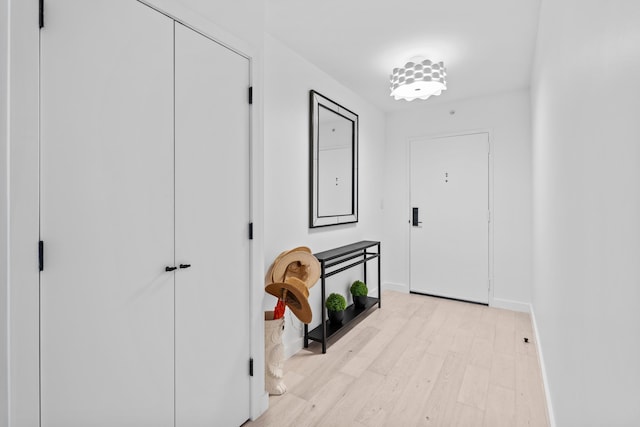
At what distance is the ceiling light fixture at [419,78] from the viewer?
8.90ft

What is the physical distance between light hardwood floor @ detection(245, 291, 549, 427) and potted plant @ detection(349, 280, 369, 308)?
7.1 inches

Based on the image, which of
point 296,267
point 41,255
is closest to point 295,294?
point 296,267

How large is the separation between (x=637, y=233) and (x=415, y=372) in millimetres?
2136

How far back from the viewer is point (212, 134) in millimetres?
1665

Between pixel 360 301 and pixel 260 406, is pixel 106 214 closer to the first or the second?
pixel 260 406

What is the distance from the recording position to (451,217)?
13.5ft

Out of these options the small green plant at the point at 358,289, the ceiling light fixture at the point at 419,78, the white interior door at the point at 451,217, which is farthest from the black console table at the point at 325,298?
the ceiling light fixture at the point at 419,78

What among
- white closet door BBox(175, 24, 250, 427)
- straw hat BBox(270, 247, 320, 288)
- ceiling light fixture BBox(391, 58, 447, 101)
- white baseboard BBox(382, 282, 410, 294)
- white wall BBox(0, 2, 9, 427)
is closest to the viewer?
white wall BBox(0, 2, 9, 427)

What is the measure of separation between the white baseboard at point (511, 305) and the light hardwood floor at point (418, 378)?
11.2 inches

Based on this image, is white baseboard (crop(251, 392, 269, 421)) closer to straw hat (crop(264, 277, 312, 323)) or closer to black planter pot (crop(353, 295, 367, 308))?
straw hat (crop(264, 277, 312, 323))

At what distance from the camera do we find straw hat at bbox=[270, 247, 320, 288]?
2.37 metres

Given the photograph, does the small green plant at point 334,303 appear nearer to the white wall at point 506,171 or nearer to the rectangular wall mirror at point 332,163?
the rectangular wall mirror at point 332,163

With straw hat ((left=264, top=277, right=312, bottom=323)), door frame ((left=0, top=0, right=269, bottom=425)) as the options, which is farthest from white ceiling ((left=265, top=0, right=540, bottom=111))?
straw hat ((left=264, top=277, right=312, bottom=323))

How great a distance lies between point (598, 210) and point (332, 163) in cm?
256
